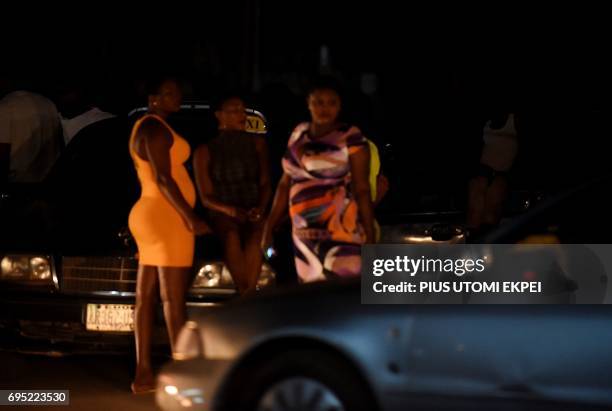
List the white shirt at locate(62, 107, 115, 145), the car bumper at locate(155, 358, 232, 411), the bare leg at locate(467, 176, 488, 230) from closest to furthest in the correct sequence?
the car bumper at locate(155, 358, 232, 411), the bare leg at locate(467, 176, 488, 230), the white shirt at locate(62, 107, 115, 145)

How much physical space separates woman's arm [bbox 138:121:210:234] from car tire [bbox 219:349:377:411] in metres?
2.09

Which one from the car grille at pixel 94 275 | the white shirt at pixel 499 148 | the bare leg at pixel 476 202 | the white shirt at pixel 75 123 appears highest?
the white shirt at pixel 75 123

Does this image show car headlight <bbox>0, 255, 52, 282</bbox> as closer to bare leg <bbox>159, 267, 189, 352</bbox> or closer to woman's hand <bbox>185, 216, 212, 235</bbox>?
bare leg <bbox>159, 267, 189, 352</bbox>

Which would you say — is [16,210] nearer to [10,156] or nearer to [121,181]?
[121,181]

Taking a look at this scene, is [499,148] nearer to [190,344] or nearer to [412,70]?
[190,344]

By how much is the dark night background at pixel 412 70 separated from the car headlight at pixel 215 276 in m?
1.06

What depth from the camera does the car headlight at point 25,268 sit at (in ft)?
27.7

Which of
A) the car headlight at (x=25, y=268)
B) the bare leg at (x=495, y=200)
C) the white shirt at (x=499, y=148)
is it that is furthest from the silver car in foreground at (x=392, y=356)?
the white shirt at (x=499, y=148)

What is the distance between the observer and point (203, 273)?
27.2 ft

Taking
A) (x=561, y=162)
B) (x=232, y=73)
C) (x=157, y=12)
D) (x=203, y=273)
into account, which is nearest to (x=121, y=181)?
(x=203, y=273)

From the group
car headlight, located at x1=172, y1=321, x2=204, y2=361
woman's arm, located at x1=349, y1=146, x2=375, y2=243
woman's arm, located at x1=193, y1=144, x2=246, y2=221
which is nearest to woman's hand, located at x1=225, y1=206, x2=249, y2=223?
woman's arm, located at x1=193, y1=144, x2=246, y2=221

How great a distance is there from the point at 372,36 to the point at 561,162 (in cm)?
1987

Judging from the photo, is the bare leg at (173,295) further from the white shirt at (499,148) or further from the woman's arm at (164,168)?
the white shirt at (499,148)

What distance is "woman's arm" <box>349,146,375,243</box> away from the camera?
731 centimetres
